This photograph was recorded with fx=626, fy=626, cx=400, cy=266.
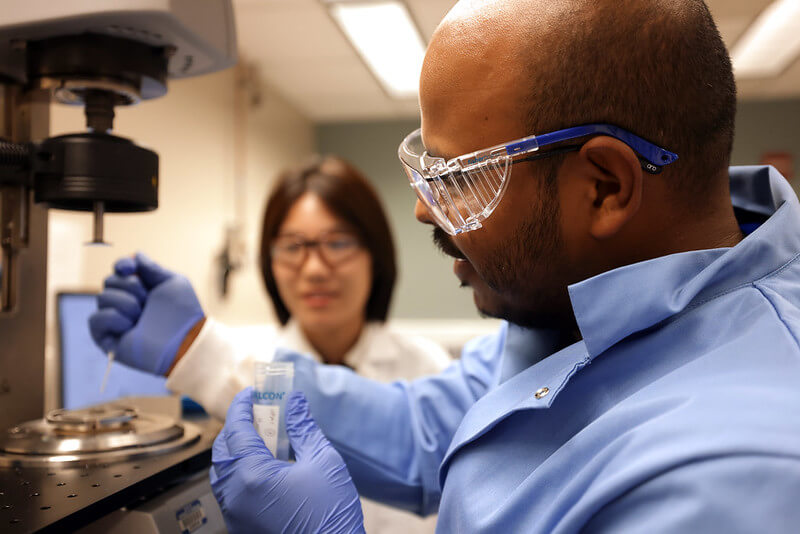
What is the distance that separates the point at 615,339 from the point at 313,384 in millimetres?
552

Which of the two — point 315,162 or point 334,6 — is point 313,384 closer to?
point 315,162

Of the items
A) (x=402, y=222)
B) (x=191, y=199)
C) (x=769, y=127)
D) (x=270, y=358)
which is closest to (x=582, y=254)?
(x=270, y=358)

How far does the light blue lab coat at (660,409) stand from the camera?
463 mm

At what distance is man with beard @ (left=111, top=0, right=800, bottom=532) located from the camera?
58cm

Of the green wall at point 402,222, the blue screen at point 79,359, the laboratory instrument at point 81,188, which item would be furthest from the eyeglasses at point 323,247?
the green wall at point 402,222

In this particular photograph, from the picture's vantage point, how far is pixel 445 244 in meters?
0.91

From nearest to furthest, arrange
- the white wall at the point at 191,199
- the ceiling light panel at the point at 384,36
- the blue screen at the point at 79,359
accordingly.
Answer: the blue screen at the point at 79,359
the white wall at the point at 191,199
the ceiling light panel at the point at 384,36

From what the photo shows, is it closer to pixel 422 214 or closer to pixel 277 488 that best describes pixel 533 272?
pixel 422 214

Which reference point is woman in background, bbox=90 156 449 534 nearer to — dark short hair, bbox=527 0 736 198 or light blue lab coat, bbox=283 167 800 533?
light blue lab coat, bbox=283 167 800 533

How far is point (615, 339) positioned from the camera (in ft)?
2.15

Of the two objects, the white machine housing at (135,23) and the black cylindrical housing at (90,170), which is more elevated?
the white machine housing at (135,23)

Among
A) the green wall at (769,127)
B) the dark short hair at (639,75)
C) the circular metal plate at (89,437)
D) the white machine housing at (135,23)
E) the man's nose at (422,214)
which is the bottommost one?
the circular metal plate at (89,437)

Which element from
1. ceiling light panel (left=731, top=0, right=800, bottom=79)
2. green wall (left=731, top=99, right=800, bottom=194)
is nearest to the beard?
ceiling light panel (left=731, top=0, right=800, bottom=79)

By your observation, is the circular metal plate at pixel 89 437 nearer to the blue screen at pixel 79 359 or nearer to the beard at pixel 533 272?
the beard at pixel 533 272
